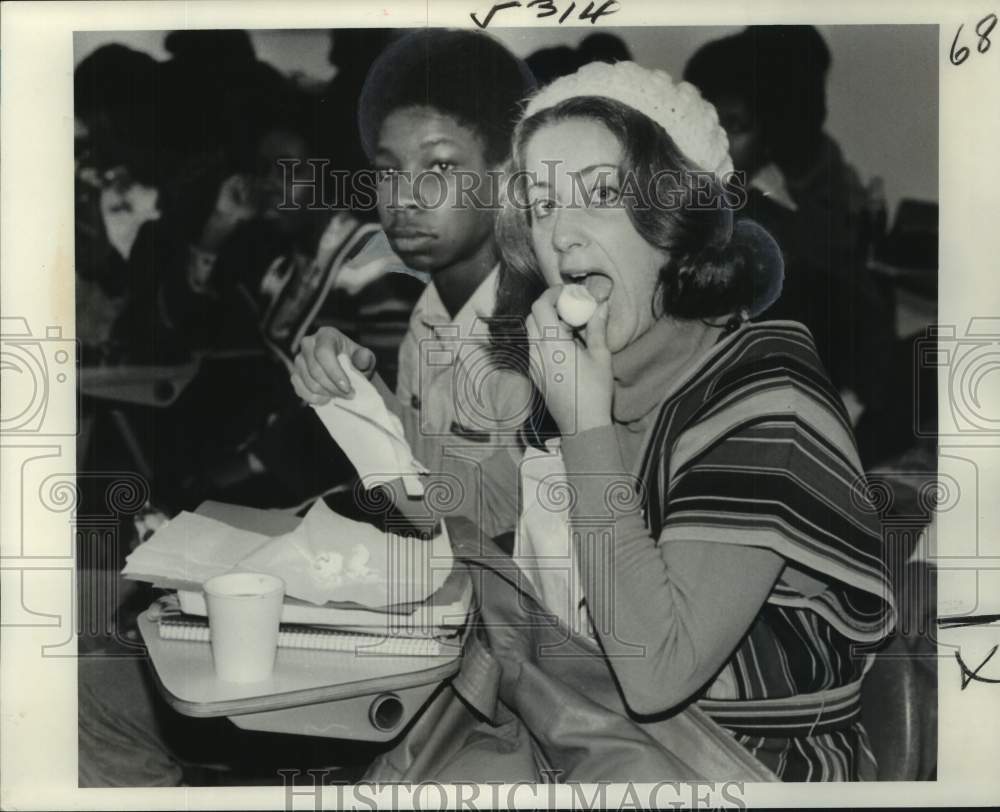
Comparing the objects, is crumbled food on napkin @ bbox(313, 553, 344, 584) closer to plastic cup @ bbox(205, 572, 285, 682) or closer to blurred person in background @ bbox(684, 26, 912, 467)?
plastic cup @ bbox(205, 572, 285, 682)

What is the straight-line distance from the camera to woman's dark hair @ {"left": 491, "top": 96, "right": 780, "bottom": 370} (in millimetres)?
2041

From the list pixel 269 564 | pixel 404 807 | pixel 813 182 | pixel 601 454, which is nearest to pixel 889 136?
pixel 813 182

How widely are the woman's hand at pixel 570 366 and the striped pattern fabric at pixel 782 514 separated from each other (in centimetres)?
11

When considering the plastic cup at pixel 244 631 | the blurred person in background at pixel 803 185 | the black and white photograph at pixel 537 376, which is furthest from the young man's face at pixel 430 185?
the plastic cup at pixel 244 631

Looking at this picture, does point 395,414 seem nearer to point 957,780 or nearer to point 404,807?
point 404,807

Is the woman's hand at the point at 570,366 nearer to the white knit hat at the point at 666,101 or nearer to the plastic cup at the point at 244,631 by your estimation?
the white knit hat at the point at 666,101

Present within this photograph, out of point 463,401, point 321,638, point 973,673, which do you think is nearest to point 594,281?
point 463,401

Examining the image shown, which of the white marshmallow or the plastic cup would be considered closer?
the plastic cup

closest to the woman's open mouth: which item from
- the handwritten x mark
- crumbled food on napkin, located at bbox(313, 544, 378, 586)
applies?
crumbled food on napkin, located at bbox(313, 544, 378, 586)

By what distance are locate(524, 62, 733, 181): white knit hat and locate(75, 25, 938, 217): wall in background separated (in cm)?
3

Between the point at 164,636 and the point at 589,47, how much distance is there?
1244mm

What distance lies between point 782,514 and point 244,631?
3.00 feet

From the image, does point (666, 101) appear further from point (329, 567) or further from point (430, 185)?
point (329, 567)

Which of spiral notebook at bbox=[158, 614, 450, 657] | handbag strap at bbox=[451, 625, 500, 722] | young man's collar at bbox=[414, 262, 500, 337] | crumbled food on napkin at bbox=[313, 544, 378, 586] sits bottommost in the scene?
handbag strap at bbox=[451, 625, 500, 722]
